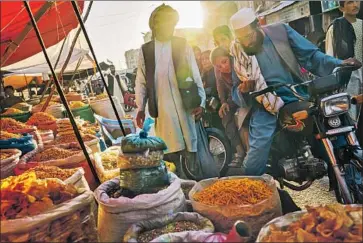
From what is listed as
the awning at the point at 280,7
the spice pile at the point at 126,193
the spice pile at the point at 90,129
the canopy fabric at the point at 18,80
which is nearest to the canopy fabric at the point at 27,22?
the spice pile at the point at 90,129

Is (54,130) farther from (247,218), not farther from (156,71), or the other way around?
(247,218)

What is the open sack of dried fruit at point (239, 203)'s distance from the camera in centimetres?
208

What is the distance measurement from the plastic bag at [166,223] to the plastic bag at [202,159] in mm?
1934

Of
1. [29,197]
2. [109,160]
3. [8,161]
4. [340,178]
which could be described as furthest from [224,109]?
[29,197]

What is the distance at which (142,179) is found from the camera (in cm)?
209

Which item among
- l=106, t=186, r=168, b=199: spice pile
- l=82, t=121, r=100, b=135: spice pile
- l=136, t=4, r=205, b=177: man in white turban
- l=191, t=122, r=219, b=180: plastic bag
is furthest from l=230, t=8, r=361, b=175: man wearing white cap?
l=82, t=121, r=100, b=135: spice pile

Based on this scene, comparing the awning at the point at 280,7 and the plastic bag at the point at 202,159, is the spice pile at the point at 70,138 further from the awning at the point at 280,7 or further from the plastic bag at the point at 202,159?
the awning at the point at 280,7

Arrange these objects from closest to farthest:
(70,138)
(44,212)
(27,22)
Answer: (44,212) → (70,138) → (27,22)

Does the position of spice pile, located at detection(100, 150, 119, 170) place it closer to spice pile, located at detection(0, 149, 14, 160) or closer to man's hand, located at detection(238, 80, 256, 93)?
spice pile, located at detection(0, 149, 14, 160)

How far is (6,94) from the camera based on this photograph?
1825 centimetres

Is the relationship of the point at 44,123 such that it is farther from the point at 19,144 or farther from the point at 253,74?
the point at 253,74

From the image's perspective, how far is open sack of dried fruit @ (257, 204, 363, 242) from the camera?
1453 mm

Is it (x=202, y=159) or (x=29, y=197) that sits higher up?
(x=29, y=197)

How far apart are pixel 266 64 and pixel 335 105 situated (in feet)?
4.18
